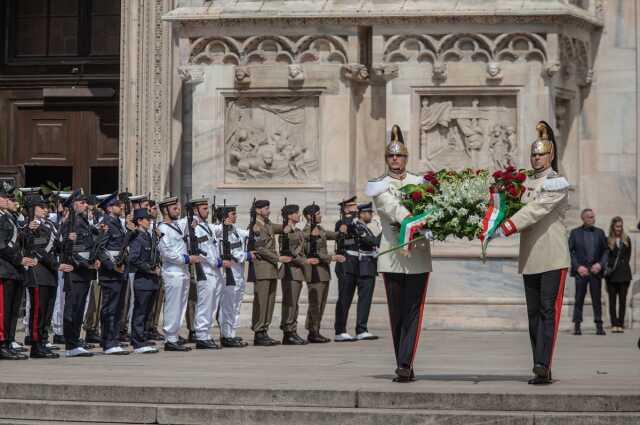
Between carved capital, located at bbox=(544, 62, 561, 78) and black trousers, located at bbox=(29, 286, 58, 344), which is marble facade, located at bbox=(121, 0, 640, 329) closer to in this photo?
carved capital, located at bbox=(544, 62, 561, 78)

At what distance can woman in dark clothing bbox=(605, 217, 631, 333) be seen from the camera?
866 inches

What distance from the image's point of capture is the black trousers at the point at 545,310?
1316cm

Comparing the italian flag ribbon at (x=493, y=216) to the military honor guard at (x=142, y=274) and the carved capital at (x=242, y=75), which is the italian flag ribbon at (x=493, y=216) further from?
the carved capital at (x=242, y=75)

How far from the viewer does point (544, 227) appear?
43.9ft

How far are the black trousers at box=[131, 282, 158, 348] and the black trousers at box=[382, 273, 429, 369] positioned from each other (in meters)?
5.24

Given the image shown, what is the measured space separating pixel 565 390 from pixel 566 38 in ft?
33.6

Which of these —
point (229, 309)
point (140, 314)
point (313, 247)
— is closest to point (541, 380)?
point (140, 314)

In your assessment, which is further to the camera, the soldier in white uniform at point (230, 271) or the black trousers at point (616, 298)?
the black trousers at point (616, 298)

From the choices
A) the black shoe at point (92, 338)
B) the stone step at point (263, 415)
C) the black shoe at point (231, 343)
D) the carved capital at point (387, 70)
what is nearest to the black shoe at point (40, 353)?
the black shoe at point (231, 343)

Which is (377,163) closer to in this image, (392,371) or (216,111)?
(216,111)

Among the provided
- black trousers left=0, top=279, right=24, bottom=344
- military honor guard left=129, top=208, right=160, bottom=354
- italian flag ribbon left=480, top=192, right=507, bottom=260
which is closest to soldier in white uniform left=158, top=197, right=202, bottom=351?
military honor guard left=129, top=208, right=160, bottom=354

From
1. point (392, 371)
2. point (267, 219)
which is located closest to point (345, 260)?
point (267, 219)

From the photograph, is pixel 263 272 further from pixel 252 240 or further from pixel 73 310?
pixel 73 310

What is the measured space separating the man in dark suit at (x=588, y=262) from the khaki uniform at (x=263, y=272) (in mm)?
4292
